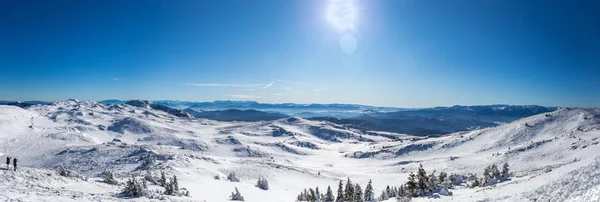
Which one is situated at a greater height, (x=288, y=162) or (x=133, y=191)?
(x=133, y=191)

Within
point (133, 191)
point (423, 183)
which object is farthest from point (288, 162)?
point (133, 191)

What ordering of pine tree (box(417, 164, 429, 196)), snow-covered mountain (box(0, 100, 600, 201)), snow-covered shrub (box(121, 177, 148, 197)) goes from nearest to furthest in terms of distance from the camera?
1. snow-covered mountain (box(0, 100, 600, 201))
2. snow-covered shrub (box(121, 177, 148, 197))
3. pine tree (box(417, 164, 429, 196))

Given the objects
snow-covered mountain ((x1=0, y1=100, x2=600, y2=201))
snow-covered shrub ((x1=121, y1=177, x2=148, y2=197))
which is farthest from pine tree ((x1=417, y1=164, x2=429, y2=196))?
snow-covered shrub ((x1=121, y1=177, x2=148, y2=197))

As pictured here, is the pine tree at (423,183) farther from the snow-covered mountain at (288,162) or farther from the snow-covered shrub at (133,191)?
the snow-covered shrub at (133,191)

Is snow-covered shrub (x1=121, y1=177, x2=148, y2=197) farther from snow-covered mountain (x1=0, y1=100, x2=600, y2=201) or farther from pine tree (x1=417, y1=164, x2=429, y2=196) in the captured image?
pine tree (x1=417, y1=164, x2=429, y2=196)

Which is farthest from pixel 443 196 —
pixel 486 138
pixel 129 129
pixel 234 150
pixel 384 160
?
pixel 129 129

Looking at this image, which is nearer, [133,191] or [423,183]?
[133,191]

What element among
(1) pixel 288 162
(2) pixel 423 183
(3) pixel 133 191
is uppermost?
(2) pixel 423 183

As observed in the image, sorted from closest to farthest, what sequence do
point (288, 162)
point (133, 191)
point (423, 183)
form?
point (133, 191)
point (423, 183)
point (288, 162)

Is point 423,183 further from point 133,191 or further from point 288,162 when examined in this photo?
point 288,162
